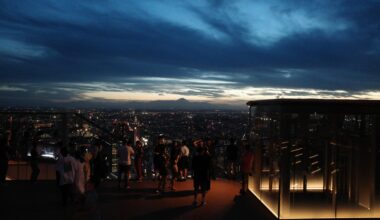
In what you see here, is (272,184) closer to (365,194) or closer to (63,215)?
(365,194)

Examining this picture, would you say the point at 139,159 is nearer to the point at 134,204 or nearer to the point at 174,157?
the point at 174,157

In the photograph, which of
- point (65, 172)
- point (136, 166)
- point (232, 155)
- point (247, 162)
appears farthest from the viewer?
point (232, 155)

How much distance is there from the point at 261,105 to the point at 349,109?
8.70ft

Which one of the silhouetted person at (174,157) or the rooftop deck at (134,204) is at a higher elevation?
the silhouetted person at (174,157)

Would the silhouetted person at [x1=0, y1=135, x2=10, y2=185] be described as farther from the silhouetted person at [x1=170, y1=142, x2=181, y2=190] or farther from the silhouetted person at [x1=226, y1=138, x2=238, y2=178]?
the silhouetted person at [x1=226, y1=138, x2=238, y2=178]

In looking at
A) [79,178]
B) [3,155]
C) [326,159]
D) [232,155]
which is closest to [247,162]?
[232,155]

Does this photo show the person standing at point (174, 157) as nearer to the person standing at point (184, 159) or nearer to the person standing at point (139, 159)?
the person standing at point (184, 159)

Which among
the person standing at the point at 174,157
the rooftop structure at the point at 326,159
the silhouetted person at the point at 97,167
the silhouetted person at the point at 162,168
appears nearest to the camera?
the rooftop structure at the point at 326,159

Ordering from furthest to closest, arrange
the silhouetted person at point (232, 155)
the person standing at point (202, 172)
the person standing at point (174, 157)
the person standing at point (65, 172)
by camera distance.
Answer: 1. the silhouetted person at point (232, 155)
2. the person standing at point (174, 157)
3. the person standing at point (202, 172)
4. the person standing at point (65, 172)

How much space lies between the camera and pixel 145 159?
55.4ft

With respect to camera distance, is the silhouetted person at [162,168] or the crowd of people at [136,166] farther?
the silhouetted person at [162,168]

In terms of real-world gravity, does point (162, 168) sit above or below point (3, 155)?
below

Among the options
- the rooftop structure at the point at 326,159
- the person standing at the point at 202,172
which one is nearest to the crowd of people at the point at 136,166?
the person standing at the point at 202,172

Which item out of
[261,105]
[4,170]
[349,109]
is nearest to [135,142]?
[4,170]
